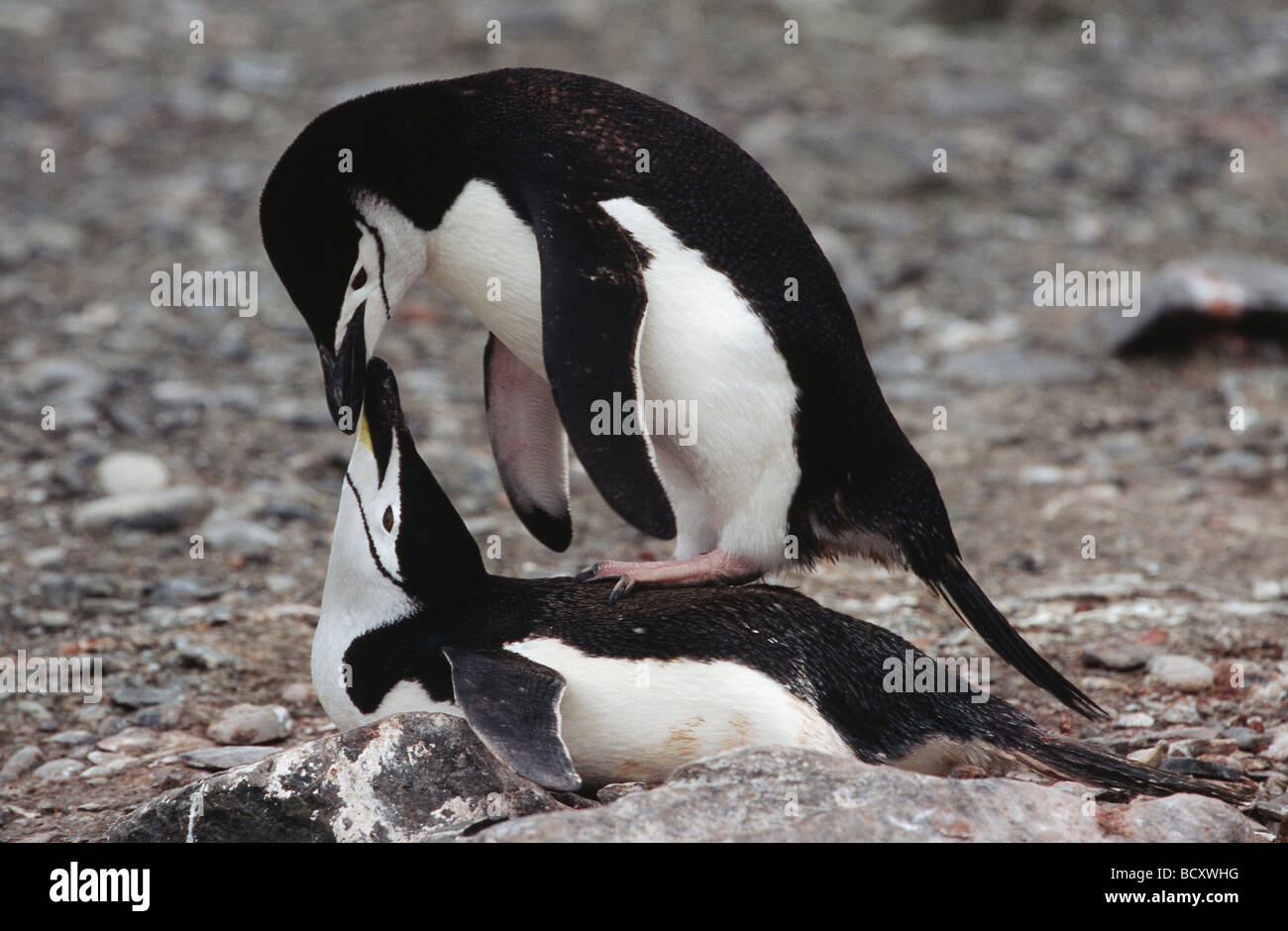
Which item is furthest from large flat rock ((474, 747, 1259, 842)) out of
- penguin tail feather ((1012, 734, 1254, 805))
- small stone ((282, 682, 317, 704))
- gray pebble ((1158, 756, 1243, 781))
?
small stone ((282, 682, 317, 704))

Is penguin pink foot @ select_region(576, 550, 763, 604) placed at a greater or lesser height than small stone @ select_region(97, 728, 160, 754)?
greater

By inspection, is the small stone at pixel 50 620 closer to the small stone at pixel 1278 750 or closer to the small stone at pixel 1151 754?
the small stone at pixel 1151 754

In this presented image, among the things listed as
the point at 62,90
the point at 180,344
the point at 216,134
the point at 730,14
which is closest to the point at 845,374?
the point at 180,344

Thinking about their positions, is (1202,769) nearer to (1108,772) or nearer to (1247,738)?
(1247,738)

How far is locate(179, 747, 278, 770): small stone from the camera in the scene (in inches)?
120

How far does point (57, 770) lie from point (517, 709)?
3.81ft

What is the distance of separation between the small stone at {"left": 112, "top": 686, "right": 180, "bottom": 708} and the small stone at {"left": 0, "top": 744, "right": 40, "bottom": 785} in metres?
0.23

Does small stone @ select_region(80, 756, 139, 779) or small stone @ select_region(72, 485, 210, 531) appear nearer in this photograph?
small stone @ select_region(80, 756, 139, 779)

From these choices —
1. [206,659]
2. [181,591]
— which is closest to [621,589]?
[206,659]

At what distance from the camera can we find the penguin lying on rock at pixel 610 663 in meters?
2.60

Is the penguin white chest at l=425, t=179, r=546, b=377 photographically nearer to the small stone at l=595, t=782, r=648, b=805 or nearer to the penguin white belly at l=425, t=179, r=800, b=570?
the penguin white belly at l=425, t=179, r=800, b=570

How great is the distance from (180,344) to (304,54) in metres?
3.02

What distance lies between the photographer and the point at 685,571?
2.93 m

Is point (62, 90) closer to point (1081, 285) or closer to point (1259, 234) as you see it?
point (1081, 285)
